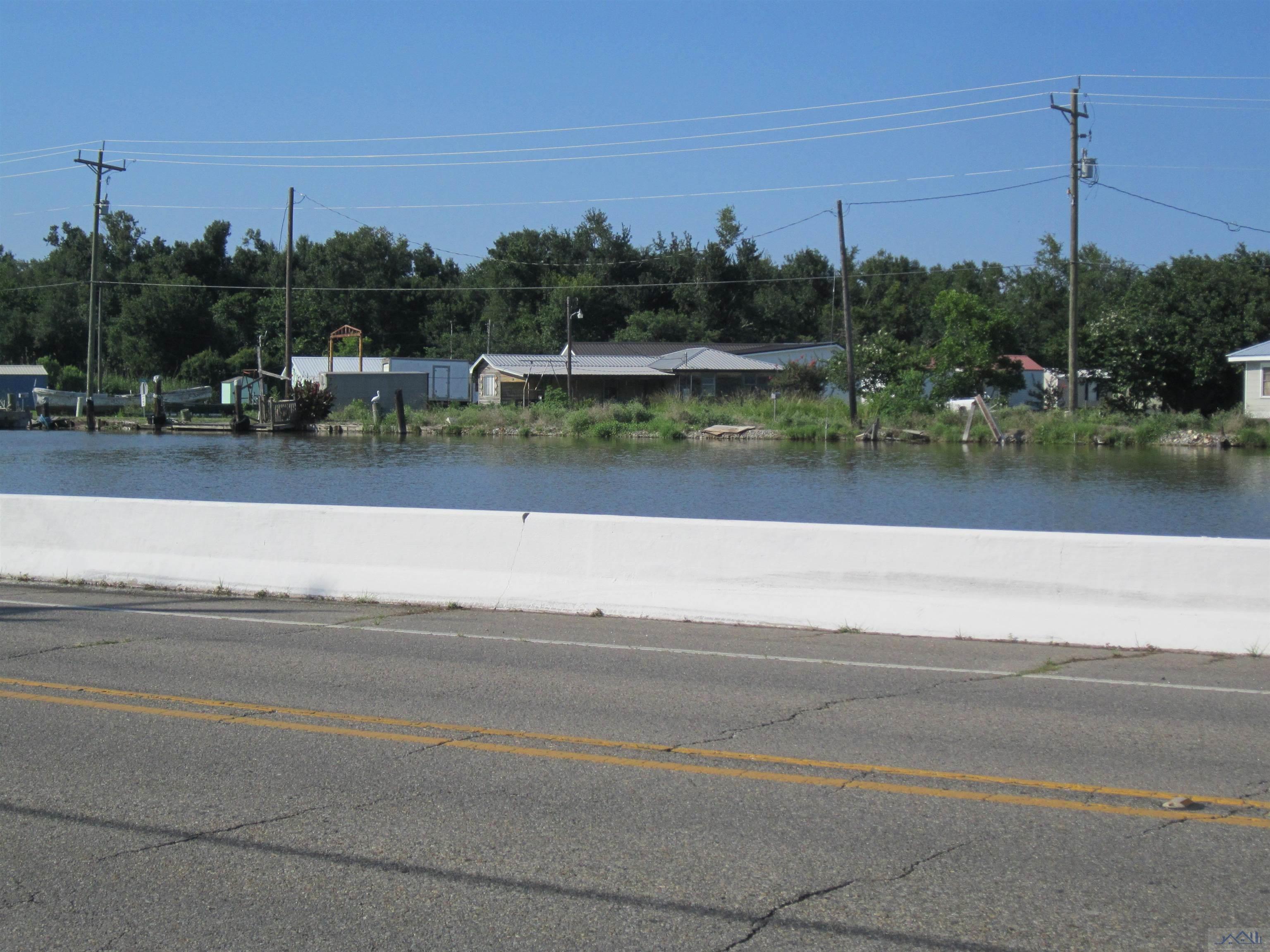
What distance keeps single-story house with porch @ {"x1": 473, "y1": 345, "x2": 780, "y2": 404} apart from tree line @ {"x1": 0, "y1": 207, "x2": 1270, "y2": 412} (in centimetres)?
1433

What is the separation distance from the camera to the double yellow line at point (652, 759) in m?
6.28

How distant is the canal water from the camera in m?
31.4

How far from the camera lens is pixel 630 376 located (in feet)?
277

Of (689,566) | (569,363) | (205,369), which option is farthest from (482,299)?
(689,566)

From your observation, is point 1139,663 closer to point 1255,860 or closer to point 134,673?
point 1255,860

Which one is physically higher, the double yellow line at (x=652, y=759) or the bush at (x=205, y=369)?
the bush at (x=205, y=369)

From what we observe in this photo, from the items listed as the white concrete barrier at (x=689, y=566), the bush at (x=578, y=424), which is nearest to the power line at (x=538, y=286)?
the bush at (x=578, y=424)

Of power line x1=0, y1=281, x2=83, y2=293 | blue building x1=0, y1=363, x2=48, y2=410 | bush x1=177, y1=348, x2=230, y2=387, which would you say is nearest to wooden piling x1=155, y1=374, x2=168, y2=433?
blue building x1=0, y1=363, x2=48, y2=410

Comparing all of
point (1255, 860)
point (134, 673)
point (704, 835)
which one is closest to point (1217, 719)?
point (1255, 860)

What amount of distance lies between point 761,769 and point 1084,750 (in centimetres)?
203

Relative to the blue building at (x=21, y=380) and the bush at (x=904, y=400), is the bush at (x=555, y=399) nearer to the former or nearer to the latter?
the bush at (x=904, y=400)

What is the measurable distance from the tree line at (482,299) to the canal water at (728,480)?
150 ft

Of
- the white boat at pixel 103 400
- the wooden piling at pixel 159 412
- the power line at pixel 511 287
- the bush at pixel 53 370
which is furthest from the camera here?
the power line at pixel 511 287

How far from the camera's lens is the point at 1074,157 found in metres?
56.9
